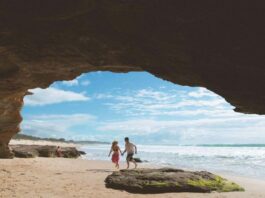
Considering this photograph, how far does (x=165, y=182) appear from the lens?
48.6ft

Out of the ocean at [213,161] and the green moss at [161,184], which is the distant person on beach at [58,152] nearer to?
the ocean at [213,161]

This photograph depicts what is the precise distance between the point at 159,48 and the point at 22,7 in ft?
9.66

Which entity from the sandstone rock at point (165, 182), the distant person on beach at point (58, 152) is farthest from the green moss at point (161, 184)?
the distant person on beach at point (58, 152)

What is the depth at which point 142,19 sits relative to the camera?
24.6ft

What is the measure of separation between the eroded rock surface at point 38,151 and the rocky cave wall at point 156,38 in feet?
70.3

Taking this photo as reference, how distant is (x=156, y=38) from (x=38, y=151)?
29.3 metres

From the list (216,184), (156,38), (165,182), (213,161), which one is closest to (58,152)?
(213,161)

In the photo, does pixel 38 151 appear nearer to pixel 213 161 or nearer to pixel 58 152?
pixel 58 152

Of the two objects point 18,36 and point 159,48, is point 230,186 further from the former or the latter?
point 18,36

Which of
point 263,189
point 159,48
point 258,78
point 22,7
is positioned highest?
Result: point 22,7

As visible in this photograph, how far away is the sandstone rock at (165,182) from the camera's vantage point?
14.5 meters

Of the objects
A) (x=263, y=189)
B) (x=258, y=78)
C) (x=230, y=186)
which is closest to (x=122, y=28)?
(x=258, y=78)

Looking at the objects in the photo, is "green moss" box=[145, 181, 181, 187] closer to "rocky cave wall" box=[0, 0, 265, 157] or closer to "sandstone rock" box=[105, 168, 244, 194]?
"sandstone rock" box=[105, 168, 244, 194]

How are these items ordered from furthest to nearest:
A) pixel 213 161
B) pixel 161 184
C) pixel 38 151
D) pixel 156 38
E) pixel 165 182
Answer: pixel 213 161 → pixel 38 151 → pixel 165 182 → pixel 161 184 → pixel 156 38
